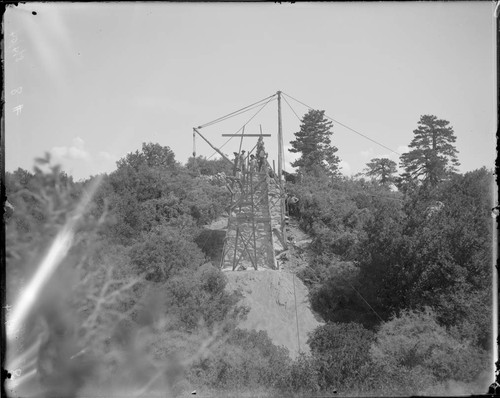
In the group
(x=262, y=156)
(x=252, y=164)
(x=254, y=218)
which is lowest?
(x=254, y=218)

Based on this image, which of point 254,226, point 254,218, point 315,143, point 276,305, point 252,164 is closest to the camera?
point 276,305

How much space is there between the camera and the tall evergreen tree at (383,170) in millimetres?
37750

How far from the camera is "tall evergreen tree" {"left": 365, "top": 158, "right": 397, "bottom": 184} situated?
124ft

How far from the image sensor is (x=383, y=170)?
125ft

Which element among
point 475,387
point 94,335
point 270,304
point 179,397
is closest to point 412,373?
point 475,387

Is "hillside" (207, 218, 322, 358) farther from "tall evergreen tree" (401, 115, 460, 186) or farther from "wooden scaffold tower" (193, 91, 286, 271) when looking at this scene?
"tall evergreen tree" (401, 115, 460, 186)

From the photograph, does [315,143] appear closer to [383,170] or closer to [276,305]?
[383,170]

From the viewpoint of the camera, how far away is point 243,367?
902 centimetres

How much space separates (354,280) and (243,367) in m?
7.73

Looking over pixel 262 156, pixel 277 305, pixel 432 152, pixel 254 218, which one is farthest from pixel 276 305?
pixel 432 152

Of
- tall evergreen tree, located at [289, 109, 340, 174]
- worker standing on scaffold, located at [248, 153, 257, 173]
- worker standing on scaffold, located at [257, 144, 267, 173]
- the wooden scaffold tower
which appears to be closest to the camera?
the wooden scaffold tower

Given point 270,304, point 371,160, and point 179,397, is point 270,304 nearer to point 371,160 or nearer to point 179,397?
point 179,397

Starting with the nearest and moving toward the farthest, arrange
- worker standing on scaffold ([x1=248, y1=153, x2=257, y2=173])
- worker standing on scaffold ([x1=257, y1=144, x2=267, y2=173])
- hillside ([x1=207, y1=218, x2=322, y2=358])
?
hillside ([x1=207, y1=218, x2=322, y2=358]), worker standing on scaffold ([x1=248, y1=153, x2=257, y2=173]), worker standing on scaffold ([x1=257, y1=144, x2=267, y2=173])

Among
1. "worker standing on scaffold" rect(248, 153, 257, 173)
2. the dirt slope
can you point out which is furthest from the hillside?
"worker standing on scaffold" rect(248, 153, 257, 173)
